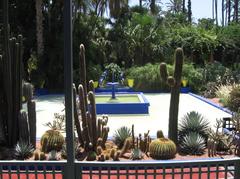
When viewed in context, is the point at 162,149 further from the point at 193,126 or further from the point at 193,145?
the point at 193,126

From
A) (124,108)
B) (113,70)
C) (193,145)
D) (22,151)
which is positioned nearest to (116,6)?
(113,70)

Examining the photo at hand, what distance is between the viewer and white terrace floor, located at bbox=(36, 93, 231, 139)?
11055 millimetres

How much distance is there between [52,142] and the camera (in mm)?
7461

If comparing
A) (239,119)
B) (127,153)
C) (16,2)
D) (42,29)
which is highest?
(16,2)

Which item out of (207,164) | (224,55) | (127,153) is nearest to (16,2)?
(224,55)

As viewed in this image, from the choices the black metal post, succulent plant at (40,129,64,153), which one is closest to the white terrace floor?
succulent plant at (40,129,64,153)

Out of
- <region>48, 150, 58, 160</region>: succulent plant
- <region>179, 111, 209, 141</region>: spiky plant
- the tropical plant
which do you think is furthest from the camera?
the tropical plant

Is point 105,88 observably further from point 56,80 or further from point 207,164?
point 207,164

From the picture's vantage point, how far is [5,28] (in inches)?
291

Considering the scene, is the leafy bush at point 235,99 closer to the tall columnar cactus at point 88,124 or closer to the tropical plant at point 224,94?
the tropical plant at point 224,94

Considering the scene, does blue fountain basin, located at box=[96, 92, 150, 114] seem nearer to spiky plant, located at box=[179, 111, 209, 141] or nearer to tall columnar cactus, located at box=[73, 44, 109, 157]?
spiky plant, located at box=[179, 111, 209, 141]

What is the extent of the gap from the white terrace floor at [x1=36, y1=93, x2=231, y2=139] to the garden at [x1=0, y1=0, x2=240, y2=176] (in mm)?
201

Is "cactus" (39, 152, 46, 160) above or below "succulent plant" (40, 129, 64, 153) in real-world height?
below

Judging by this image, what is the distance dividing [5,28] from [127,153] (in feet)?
10.8
